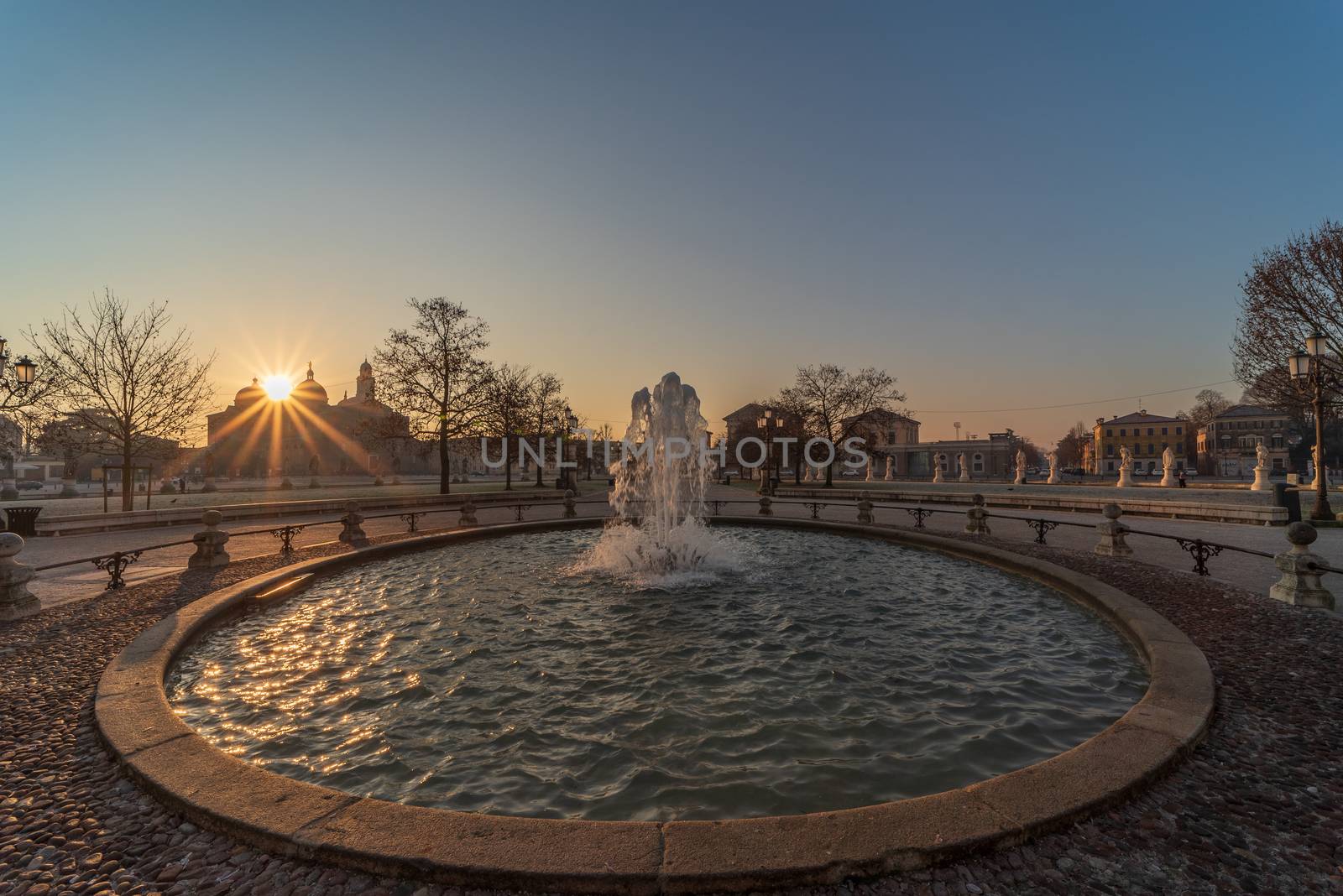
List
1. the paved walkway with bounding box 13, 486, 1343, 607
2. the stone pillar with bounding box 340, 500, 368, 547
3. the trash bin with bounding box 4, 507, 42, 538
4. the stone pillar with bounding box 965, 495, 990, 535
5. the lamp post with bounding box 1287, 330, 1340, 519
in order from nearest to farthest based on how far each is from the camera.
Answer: the paved walkway with bounding box 13, 486, 1343, 607 < the stone pillar with bounding box 340, 500, 368, 547 < the stone pillar with bounding box 965, 495, 990, 535 < the lamp post with bounding box 1287, 330, 1340, 519 < the trash bin with bounding box 4, 507, 42, 538

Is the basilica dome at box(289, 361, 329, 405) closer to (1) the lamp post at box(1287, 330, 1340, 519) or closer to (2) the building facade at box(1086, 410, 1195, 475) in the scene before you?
(1) the lamp post at box(1287, 330, 1340, 519)

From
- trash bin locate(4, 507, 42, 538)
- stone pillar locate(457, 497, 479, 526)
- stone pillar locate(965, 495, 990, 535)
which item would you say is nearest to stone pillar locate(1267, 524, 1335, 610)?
stone pillar locate(965, 495, 990, 535)

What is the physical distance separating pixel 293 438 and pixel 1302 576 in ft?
305

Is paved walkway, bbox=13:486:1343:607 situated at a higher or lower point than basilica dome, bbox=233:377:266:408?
lower

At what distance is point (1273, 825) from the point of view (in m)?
→ 3.55

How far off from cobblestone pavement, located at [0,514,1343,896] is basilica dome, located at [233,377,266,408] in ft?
303

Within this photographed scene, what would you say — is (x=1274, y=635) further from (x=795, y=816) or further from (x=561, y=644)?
(x=561, y=644)

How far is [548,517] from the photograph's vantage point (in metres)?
24.1

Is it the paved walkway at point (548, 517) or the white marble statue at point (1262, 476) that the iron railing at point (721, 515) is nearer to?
the paved walkway at point (548, 517)

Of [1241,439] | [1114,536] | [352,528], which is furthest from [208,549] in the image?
[1241,439]

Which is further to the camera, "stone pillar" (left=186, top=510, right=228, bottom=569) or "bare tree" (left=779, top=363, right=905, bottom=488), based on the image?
"bare tree" (left=779, top=363, right=905, bottom=488)

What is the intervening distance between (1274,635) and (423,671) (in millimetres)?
10220

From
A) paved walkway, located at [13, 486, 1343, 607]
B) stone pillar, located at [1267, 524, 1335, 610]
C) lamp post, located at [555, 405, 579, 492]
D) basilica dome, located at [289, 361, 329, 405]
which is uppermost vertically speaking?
Answer: basilica dome, located at [289, 361, 329, 405]

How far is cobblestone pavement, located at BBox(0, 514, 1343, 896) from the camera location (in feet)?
10.1
